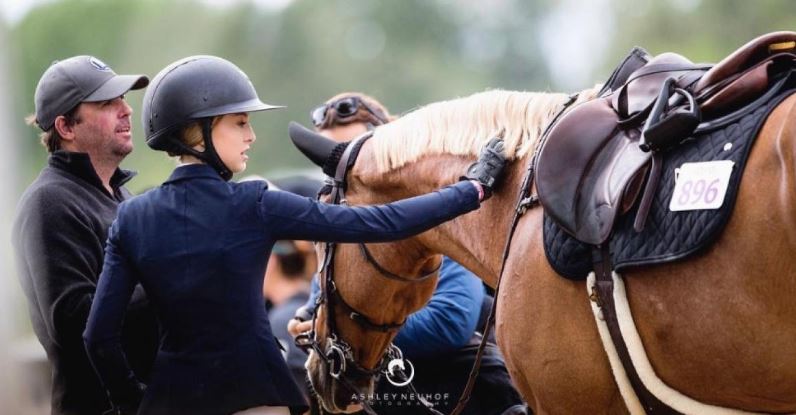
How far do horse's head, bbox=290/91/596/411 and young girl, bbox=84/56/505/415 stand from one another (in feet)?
1.87

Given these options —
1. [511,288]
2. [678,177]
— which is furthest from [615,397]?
[678,177]

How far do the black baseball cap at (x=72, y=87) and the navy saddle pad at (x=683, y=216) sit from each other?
1.98 metres

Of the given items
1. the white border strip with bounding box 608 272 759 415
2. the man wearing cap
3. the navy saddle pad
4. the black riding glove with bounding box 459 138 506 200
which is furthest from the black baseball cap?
the white border strip with bounding box 608 272 759 415

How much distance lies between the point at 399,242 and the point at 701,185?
1.54m

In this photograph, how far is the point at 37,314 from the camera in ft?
15.2

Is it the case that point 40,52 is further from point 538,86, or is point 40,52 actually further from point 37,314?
point 37,314

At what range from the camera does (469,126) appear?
14.8ft

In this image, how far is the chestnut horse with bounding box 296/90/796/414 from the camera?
11.0 ft

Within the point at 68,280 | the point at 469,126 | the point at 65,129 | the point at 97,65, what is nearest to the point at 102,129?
the point at 65,129

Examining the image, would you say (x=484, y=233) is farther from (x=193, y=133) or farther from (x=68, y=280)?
(x=68, y=280)

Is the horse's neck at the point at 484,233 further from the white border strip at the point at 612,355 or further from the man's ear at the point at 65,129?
the man's ear at the point at 65,129

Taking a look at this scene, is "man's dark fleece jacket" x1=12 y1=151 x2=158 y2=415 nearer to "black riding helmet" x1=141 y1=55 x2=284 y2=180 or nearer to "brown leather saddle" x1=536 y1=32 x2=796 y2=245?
"black riding helmet" x1=141 y1=55 x2=284 y2=180

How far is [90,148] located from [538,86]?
46.4 meters

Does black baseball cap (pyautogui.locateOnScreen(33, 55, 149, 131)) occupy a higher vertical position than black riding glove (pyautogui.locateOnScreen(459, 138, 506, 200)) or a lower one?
lower
